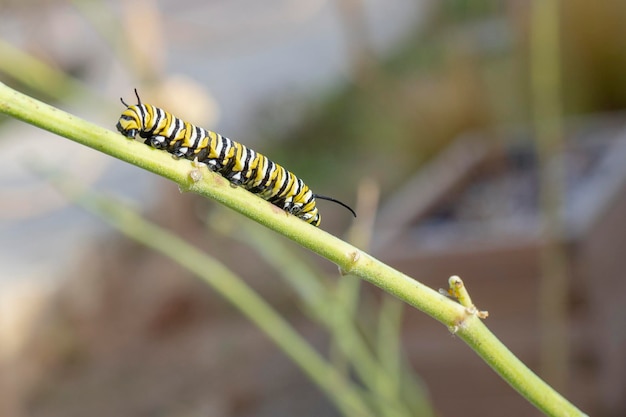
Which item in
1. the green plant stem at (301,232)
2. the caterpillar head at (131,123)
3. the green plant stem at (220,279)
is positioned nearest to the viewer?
the green plant stem at (301,232)

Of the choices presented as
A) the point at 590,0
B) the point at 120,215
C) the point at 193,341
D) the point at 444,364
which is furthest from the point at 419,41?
the point at 120,215

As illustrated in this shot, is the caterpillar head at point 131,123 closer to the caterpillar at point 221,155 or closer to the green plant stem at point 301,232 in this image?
the caterpillar at point 221,155

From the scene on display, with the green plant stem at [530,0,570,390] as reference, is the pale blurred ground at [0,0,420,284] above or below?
above

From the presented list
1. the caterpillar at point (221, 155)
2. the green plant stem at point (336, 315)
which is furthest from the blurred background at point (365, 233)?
the caterpillar at point (221, 155)

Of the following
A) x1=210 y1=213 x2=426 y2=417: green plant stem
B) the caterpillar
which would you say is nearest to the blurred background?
x1=210 y1=213 x2=426 y2=417: green plant stem

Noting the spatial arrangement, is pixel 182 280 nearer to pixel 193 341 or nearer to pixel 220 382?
pixel 193 341

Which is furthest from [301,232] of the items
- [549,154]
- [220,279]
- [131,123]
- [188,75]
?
[188,75]

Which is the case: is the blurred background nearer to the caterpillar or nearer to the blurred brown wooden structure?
the blurred brown wooden structure
